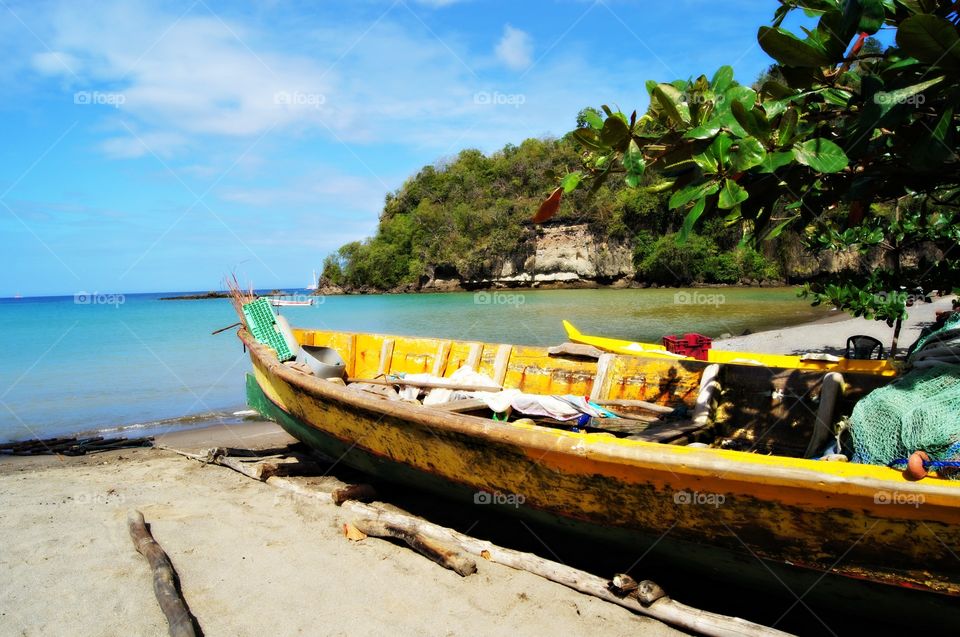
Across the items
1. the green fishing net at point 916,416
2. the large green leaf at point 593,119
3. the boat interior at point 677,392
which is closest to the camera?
the large green leaf at point 593,119

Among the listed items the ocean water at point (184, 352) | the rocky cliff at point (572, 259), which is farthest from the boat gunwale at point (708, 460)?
the rocky cliff at point (572, 259)

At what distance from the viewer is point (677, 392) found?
4.96 meters

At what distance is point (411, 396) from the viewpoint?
577cm

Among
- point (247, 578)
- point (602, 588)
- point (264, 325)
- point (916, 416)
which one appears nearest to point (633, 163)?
point (916, 416)

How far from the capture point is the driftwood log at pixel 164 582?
2.96m

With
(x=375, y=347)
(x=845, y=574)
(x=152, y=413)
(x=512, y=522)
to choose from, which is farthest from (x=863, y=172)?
(x=152, y=413)

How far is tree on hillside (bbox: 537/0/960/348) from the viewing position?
187 centimetres

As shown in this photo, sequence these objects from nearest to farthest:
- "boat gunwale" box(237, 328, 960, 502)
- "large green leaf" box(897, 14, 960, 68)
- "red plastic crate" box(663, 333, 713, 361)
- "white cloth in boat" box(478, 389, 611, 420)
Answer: "large green leaf" box(897, 14, 960, 68) < "boat gunwale" box(237, 328, 960, 502) < "white cloth in boat" box(478, 389, 611, 420) < "red plastic crate" box(663, 333, 713, 361)

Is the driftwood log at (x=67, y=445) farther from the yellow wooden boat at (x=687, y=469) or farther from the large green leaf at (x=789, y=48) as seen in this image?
the large green leaf at (x=789, y=48)

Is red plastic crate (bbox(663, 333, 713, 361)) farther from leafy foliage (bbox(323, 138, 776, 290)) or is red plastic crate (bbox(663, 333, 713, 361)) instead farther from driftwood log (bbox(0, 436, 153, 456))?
leafy foliage (bbox(323, 138, 776, 290))

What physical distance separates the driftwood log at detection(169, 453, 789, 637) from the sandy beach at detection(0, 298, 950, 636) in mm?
56

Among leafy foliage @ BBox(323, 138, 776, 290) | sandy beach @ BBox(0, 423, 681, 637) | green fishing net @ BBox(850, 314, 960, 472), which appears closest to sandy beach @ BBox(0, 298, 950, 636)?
sandy beach @ BBox(0, 423, 681, 637)

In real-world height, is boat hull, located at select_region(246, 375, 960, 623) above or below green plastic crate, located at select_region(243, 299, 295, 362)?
below

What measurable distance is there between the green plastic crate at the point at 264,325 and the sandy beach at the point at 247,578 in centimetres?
222
